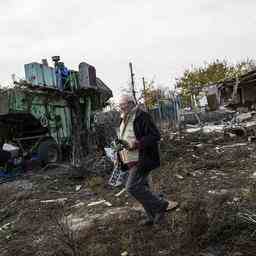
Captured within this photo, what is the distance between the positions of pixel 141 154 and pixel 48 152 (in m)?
6.20

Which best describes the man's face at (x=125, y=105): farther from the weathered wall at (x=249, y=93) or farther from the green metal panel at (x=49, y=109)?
the weathered wall at (x=249, y=93)

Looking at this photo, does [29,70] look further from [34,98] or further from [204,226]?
[204,226]

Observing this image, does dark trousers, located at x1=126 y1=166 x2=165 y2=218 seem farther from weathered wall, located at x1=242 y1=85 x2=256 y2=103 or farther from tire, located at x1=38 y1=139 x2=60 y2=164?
tire, located at x1=38 y1=139 x2=60 y2=164

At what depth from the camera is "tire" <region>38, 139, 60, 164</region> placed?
10.2 metres

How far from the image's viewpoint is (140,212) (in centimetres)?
523

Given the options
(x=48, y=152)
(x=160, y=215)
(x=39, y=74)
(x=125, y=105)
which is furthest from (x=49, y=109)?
(x=160, y=215)

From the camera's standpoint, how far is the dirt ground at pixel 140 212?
3906mm

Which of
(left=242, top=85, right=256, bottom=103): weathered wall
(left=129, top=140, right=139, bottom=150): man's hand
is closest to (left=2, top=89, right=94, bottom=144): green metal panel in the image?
(left=242, top=85, right=256, bottom=103): weathered wall

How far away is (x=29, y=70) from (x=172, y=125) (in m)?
9.77

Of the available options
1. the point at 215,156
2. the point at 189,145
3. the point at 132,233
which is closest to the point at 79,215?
the point at 132,233

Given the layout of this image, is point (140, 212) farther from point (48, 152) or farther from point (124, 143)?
point (48, 152)

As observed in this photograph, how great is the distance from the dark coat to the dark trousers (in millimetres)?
103

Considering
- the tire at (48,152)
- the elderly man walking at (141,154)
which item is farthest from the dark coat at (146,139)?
the tire at (48,152)

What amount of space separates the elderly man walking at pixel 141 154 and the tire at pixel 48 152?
19.2 ft
